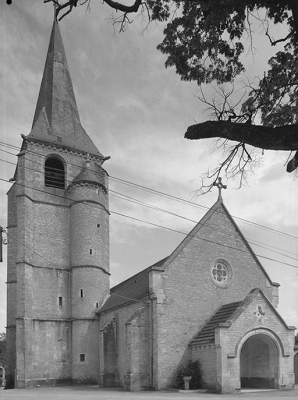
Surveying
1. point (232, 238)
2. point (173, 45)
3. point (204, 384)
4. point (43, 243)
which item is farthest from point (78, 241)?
point (173, 45)

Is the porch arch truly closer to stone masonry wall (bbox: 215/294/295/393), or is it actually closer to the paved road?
stone masonry wall (bbox: 215/294/295/393)

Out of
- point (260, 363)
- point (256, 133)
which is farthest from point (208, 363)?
point (256, 133)

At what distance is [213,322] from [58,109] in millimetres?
27006

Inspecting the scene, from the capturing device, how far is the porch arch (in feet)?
102

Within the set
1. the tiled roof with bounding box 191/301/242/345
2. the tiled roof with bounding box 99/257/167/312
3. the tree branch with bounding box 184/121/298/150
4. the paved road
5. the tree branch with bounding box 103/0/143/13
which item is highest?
the tree branch with bounding box 103/0/143/13

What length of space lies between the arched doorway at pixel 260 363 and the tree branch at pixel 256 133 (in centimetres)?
2459

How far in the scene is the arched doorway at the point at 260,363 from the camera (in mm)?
31547

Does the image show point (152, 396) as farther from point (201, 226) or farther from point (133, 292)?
point (201, 226)

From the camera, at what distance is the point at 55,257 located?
43.1 metres

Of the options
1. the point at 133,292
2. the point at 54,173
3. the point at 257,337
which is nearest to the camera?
the point at 257,337

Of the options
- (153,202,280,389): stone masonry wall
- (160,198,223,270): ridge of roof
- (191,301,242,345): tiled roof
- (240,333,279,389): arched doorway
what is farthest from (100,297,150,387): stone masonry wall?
(240,333,279,389): arched doorway

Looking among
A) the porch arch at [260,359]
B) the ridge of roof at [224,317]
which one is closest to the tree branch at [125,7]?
the ridge of roof at [224,317]

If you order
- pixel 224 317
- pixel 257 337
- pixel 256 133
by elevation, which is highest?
pixel 256 133

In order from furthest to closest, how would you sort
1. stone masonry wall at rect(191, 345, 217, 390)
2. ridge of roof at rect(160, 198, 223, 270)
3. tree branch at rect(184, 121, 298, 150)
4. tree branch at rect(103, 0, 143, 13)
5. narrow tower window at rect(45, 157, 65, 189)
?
narrow tower window at rect(45, 157, 65, 189) → ridge of roof at rect(160, 198, 223, 270) → stone masonry wall at rect(191, 345, 217, 390) → tree branch at rect(103, 0, 143, 13) → tree branch at rect(184, 121, 298, 150)
